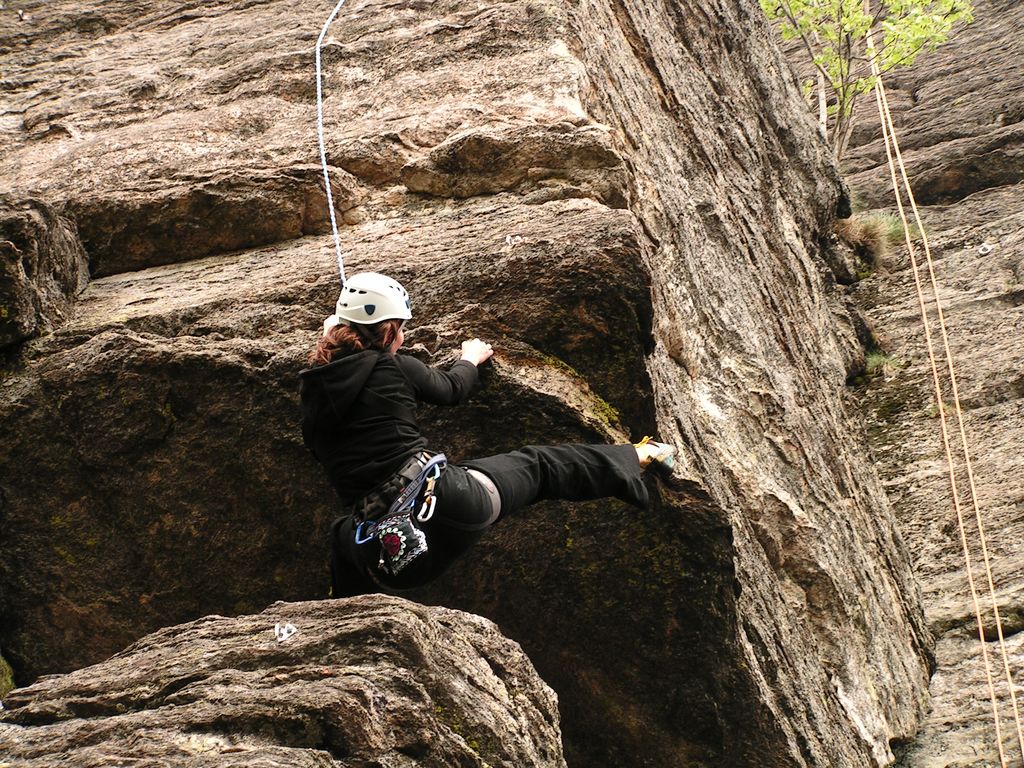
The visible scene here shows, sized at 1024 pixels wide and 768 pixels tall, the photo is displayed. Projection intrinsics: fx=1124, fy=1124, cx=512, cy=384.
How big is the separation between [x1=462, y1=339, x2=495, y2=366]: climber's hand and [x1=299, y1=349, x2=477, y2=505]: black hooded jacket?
0.41 m

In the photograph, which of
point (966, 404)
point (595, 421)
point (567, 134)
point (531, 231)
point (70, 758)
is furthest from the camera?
point (966, 404)

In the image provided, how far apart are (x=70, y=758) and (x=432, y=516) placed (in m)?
2.07

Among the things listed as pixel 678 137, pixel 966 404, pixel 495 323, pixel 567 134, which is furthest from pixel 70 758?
pixel 966 404

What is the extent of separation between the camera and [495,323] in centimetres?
678

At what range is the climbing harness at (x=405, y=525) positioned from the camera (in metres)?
5.57

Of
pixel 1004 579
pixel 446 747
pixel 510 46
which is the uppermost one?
pixel 510 46

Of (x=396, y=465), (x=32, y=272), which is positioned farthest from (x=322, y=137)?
(x=396, y=465)

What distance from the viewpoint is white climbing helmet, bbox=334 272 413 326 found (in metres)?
6.00

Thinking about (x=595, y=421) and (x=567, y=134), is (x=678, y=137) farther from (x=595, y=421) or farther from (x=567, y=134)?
(x=595, y=421)

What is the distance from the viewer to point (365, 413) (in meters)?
5.82

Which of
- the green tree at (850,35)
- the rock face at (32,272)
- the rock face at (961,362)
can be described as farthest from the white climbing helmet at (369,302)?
the green tree at (850,35)

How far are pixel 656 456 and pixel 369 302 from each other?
1848mm

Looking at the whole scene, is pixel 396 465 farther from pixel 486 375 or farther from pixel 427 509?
pixel 486 375

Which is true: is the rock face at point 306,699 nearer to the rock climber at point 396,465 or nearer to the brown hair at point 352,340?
the rock climber at point 396,465
